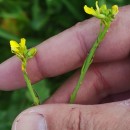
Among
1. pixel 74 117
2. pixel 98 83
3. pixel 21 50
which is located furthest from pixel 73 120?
pixel 98 83

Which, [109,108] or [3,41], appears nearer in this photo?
[109,108]

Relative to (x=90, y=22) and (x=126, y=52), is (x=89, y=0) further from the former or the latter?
(x=126, y=52)

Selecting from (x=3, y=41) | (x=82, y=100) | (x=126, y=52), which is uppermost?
(x=3, y=41)

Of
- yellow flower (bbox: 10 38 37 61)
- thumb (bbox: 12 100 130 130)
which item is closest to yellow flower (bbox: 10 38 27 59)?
yellow flower (bbox: 10 38 37 61)

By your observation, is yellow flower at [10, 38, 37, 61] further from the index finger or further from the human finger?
the human finger

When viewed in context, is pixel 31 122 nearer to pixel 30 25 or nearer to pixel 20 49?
pixel 20 49

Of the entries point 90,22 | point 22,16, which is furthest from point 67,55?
point 22,16
